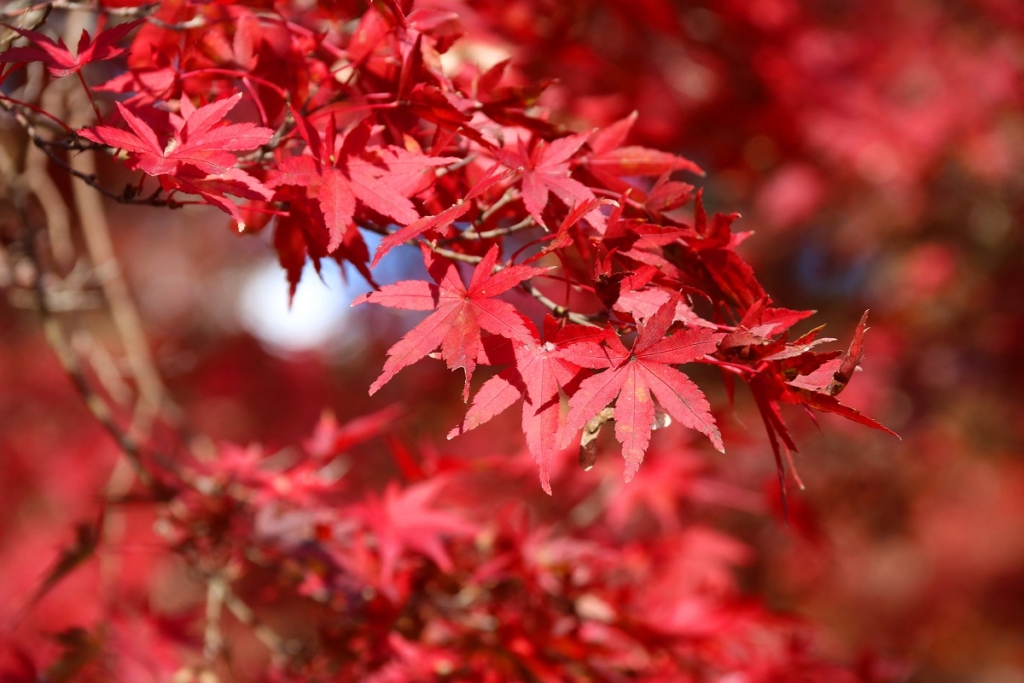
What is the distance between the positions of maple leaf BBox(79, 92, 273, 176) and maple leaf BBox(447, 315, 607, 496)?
332 millimetres

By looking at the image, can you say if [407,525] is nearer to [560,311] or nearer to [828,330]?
[560,311]

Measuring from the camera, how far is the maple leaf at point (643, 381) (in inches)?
28.4

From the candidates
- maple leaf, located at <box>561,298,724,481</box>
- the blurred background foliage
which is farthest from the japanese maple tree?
the blurred background foliage

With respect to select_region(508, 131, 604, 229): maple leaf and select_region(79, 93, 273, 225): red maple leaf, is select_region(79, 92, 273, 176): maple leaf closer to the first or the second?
select_region(79, 93, 273, 225): red maple leaf

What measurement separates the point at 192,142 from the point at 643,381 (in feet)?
1.66

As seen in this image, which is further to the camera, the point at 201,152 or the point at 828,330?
the point at 828,330

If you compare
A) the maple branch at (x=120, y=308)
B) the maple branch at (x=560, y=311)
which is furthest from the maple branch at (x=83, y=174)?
the maple branch at (x=120, y=308)

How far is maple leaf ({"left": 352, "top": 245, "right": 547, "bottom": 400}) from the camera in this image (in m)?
0.72

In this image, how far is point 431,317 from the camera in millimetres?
743

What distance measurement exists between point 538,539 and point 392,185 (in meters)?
0.91

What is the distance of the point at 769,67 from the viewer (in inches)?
108

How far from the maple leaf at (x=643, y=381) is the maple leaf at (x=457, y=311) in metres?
0.07

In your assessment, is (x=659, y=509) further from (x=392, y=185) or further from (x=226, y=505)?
(x=392, y=185)

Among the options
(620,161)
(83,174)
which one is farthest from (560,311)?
(83,174)
